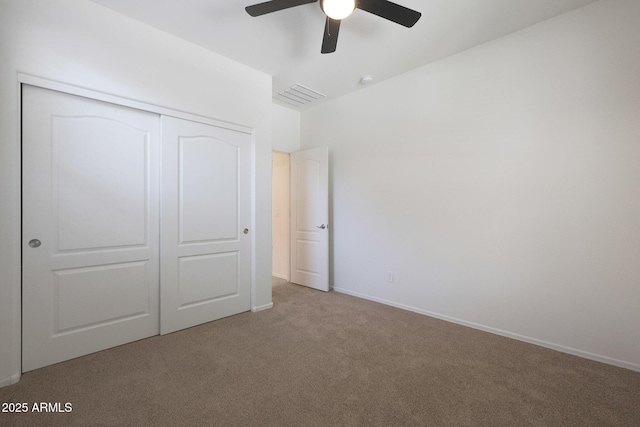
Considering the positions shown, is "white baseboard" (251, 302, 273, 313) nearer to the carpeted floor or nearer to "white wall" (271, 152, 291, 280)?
the carpeted floor

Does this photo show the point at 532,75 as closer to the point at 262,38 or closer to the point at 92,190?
the point at 262,38

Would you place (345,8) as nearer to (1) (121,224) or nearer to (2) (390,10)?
(2) (390,10)

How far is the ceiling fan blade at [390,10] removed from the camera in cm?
189

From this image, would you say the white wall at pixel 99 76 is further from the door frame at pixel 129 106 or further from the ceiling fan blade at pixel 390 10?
the ceiling fan blade at pixel 390 10

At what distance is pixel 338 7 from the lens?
187cm

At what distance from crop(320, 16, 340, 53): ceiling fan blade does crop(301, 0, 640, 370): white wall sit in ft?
4.84

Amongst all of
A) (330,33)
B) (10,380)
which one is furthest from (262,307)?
(330,33)

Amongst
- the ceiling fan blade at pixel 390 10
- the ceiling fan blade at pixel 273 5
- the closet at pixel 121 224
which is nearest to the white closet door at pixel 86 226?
the closet at pixel 121 224

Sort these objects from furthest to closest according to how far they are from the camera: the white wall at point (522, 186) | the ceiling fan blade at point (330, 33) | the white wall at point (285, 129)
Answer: the white wall at point (285, 129) → the white wall at point (522, 186) → the ceiling fan blade at point (330, 33)

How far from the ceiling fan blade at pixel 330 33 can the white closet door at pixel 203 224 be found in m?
1.40

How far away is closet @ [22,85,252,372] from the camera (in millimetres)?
2049

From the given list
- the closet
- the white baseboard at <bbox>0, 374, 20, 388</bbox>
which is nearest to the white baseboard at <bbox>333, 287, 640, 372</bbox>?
the closet

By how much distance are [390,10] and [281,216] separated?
3.57 meters

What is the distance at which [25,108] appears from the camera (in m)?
1.98
